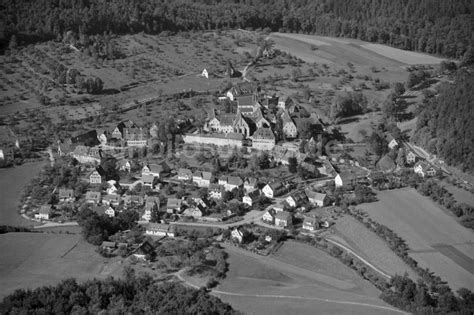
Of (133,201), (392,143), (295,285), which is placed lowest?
(295,285)

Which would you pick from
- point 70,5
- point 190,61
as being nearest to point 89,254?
point 190,61

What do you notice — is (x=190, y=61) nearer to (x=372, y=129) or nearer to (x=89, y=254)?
(x=372, y=129)

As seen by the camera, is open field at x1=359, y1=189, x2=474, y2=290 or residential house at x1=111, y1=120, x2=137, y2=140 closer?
open field at x1=359, y1=189, x2=474, y2=290

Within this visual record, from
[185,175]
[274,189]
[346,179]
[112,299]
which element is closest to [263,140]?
[274,189]

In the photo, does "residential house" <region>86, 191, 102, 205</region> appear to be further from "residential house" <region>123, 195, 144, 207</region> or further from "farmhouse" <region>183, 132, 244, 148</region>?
"farmhouse" <region>183, 132, 244, 148</region>

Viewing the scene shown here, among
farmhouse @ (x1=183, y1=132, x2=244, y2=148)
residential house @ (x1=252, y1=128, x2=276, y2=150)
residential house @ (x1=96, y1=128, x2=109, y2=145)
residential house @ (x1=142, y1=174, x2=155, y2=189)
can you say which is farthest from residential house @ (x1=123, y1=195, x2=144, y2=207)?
residential house @ (x1=252, y1=128, x2=276, y2=150)

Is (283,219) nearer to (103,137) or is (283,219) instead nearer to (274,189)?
(274,189)

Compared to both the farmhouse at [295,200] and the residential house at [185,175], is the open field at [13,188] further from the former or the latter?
the farmhouse at [295,200]
